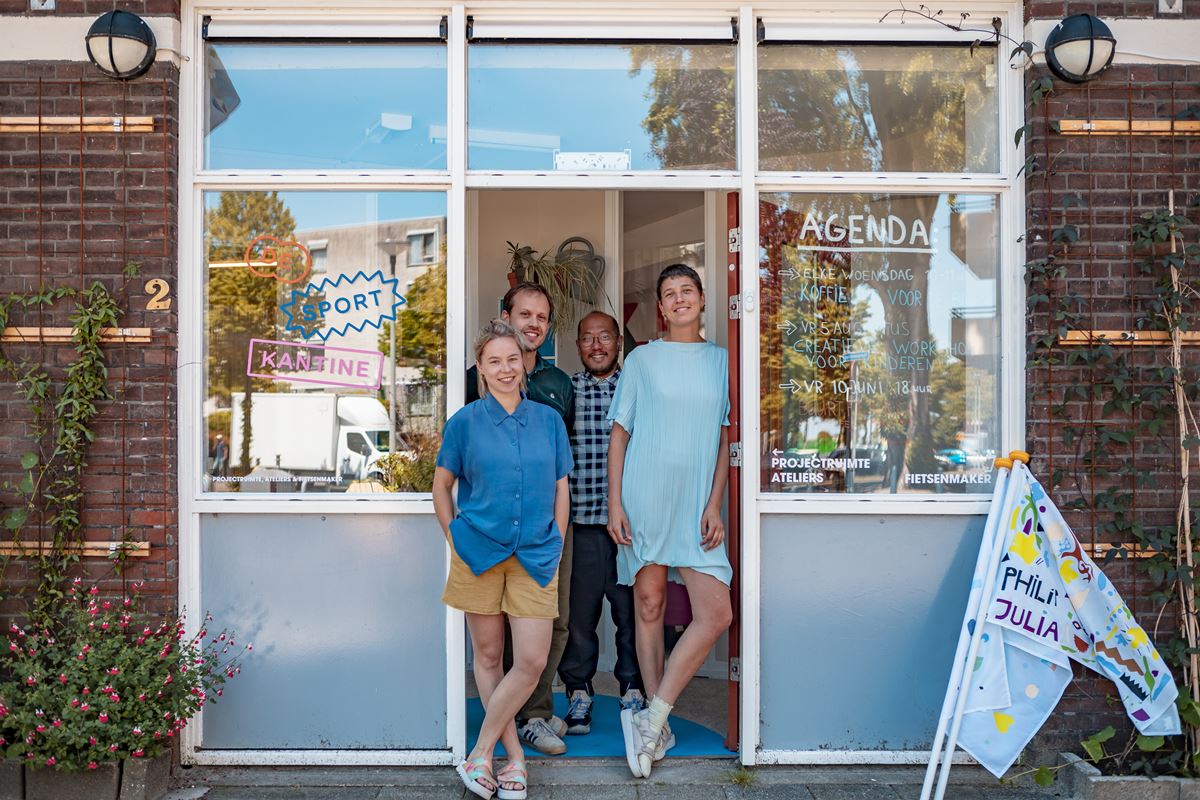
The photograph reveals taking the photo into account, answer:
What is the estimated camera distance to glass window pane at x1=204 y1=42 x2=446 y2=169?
14.1ft

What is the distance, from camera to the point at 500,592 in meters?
3.80

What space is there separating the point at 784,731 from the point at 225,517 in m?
2.47

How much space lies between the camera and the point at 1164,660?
13.1 feet

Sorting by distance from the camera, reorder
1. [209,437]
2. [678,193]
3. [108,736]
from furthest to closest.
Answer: [678,193]
[209,437]
[108,736]

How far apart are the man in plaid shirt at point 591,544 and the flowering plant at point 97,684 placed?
1.52 m

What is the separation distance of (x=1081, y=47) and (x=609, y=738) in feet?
11.3

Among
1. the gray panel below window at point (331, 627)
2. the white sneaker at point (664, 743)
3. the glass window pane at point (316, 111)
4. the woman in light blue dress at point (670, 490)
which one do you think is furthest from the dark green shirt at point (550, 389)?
the white sneaker at point (664, 743)

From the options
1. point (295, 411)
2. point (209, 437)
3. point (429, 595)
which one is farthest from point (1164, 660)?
point (209, 437)

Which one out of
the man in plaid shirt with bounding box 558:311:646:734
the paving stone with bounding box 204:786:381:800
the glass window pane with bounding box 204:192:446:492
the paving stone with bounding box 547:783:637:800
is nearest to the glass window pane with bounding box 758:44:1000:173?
the man in plaid shirt with bounding box 558:311:646:734

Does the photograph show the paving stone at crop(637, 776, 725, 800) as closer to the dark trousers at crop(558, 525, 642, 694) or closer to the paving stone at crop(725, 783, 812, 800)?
the paving stone at crop(725, 783, 812, 800)

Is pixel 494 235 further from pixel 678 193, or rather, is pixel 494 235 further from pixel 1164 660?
pixel 1164 660

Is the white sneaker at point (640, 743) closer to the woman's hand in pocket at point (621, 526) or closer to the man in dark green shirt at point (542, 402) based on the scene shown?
the man in dark green shirt at point (542, 402)

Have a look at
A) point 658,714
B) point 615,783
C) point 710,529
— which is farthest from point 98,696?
point 710,529

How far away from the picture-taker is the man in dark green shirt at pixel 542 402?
4266 mm
